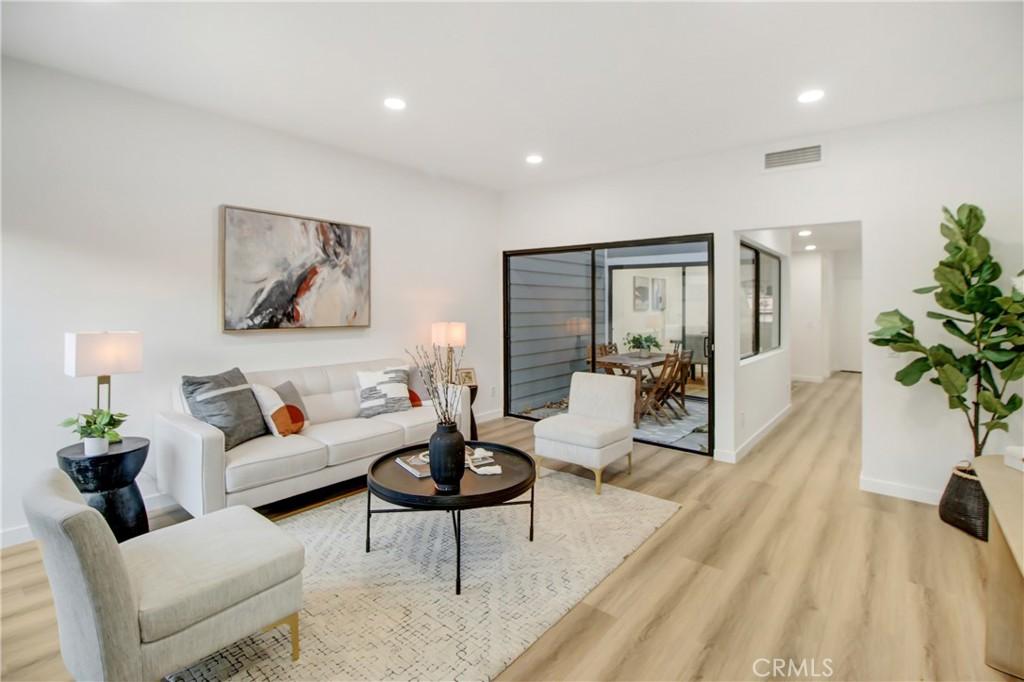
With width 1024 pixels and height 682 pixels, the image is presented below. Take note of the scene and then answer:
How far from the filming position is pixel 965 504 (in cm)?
314

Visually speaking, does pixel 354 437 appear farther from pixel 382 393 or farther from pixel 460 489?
pixel 460 489

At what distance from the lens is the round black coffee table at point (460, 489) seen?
2.52 m

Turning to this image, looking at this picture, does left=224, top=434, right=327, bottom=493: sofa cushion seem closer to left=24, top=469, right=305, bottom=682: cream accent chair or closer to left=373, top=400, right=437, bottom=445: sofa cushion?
left=373, top=400, right=437, bottom=445: sofa cushion

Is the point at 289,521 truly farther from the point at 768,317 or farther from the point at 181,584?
the point at 768,317

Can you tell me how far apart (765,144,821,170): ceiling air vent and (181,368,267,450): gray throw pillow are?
4556mm

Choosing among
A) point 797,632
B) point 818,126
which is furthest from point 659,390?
point 797,632

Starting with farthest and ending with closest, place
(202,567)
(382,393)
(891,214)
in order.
Result: (382,393) → (891,214) → (202,567)

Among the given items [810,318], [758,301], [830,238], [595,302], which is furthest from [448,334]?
[810,318]

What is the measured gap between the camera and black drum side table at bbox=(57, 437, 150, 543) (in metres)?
2.64

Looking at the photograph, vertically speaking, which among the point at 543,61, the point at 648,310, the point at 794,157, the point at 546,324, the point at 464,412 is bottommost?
the point at 464,412

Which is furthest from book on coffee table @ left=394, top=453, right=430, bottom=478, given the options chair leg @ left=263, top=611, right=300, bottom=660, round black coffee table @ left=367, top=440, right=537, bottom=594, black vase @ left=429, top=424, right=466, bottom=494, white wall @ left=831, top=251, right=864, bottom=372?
white wall @ left=831, top=251, right=864, bottom=372

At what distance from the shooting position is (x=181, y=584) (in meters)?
1.76

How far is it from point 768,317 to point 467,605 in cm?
552

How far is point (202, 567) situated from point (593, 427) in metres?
2.76
